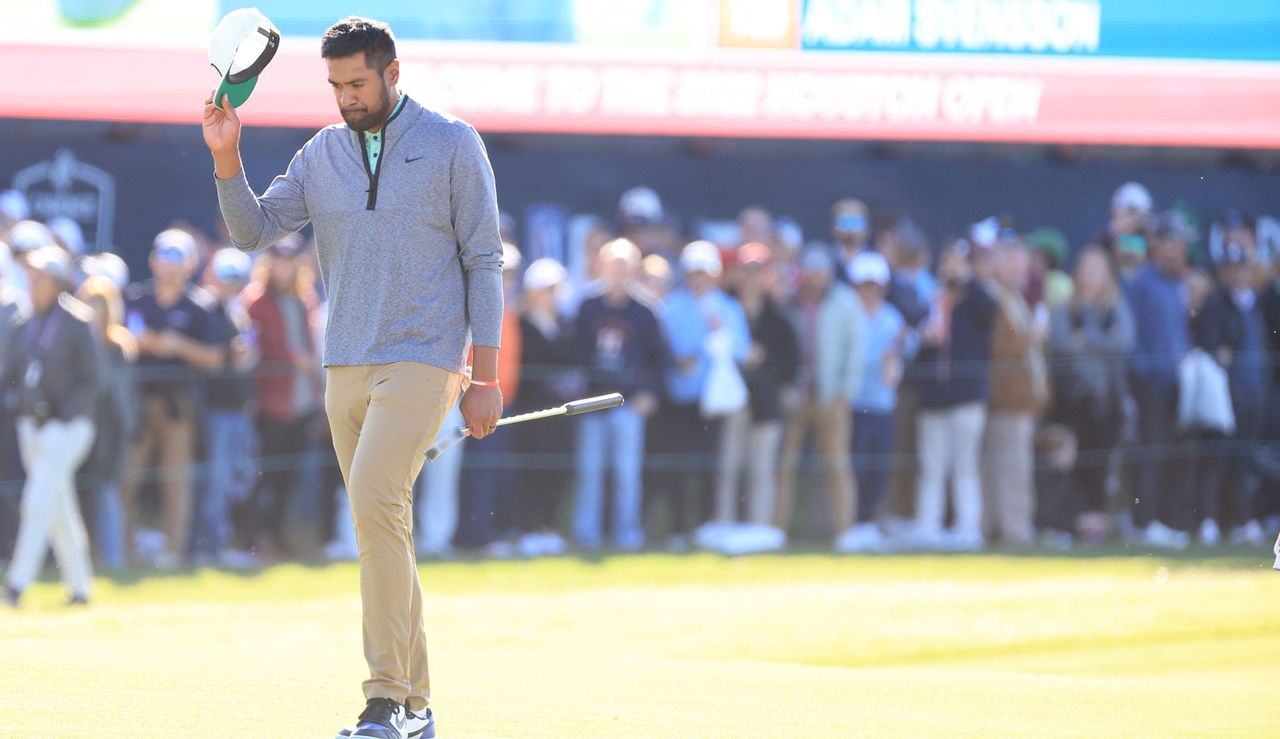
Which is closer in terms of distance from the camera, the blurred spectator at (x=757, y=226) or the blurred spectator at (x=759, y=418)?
the blurred spectator at (x=759, y=418)

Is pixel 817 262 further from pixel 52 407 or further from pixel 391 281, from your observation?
pixel 391 281

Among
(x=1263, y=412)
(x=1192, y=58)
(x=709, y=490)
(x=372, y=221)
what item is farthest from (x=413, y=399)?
(x=1263, y=412)

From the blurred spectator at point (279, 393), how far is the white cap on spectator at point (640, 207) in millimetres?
2520

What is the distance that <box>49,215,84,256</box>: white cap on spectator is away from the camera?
12469 millimetres

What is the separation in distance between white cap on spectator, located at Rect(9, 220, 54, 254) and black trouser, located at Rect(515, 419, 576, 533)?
10.7 ft

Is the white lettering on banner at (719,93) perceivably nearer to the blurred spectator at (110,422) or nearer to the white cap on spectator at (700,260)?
the white cap on spectator at (700,260)

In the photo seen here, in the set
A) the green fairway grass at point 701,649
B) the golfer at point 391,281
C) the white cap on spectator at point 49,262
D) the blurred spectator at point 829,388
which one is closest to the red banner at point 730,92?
the blurred spectator at point 829,388

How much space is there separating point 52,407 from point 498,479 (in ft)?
10.1

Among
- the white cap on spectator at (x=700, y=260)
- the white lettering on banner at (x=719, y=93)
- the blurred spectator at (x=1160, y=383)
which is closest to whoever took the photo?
the white lettering on banner at (x=719, y=93)

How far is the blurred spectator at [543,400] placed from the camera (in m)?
12.5

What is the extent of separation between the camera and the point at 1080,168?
1423cm

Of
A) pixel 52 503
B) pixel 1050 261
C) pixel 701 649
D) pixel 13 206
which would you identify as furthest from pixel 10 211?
pixel 1050 261

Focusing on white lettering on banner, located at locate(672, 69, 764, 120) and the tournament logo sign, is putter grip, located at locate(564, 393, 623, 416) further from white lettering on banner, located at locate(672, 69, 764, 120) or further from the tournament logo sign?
the tournament logo sign

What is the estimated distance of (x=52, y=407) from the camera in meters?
10.7
